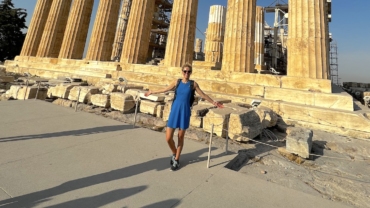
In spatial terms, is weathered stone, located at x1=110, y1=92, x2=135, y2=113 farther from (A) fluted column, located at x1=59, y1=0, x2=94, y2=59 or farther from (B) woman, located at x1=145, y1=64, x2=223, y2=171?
(A) fluted column, located at x1=59, y1=0, x2=94, y2=59

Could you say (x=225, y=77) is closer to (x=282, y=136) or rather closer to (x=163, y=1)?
(x=282, y=136)

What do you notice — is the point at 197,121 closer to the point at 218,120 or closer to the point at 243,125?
the point at 218,120

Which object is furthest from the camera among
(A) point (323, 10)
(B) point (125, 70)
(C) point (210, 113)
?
(B) point (125, 70)

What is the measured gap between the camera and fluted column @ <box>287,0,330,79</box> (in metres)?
7.19

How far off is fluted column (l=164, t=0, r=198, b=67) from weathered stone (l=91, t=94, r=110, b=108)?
4.94 metres

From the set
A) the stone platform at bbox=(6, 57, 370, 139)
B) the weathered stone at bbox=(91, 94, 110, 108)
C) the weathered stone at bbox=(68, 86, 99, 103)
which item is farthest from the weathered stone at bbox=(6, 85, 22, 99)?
the weathered stone at bbox=(91, 94, 110, 108)

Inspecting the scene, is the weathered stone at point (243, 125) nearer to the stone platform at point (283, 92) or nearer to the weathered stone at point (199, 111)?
the weathered stone at point (199, 111)

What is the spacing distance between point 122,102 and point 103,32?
1097 centimetres

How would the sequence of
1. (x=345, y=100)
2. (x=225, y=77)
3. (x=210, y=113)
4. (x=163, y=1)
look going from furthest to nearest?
(x=163, y=1)
(x=225, y=77)
(x=345, y=100)
(x=210, y=113)

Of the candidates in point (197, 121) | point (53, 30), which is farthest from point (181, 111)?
point (53, 30)

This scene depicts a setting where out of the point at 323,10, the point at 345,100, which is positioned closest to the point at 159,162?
the point at 345,100

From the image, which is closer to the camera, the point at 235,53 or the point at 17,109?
the point at 17,109

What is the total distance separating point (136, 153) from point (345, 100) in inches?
262

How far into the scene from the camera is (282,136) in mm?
5406
